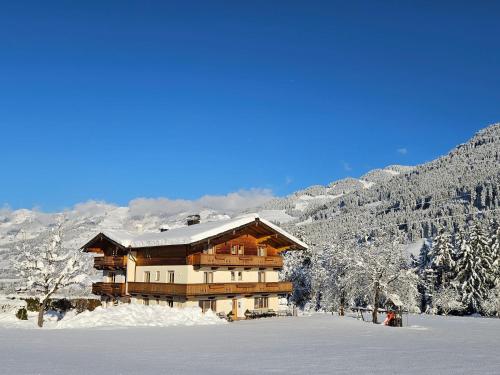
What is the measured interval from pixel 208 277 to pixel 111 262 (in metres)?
12.4

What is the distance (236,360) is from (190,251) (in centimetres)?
2445

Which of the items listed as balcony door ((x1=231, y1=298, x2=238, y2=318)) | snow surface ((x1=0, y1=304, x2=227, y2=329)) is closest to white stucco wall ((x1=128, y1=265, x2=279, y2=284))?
balcony door ((x1=231, y1=298, x2=238, y2=318))

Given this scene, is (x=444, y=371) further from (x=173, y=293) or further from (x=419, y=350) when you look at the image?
(x=173, y=293)

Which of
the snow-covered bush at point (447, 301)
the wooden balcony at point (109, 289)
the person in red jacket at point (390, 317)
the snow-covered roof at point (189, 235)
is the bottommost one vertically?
the snow-covered bush at point (447, 301)

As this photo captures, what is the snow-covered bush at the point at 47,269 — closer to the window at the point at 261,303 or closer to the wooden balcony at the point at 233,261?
the wooden balcony at the point at 233,261

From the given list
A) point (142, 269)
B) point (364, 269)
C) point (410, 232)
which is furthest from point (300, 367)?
point (410, 232)

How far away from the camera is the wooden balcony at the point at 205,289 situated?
37906 mm

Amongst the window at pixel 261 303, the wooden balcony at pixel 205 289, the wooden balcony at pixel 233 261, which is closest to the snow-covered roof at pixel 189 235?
the wooden balcony at pixel 233 261

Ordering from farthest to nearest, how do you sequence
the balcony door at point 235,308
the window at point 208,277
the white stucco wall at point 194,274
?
the balcony door at point 235,308
the window at point 208,277
the white stucco wall at point 194,274

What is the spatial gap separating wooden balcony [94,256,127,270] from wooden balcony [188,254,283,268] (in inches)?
405

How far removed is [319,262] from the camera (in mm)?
62438

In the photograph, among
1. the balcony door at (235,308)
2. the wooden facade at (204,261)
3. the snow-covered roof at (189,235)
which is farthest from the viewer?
the balcony door at (235,308)

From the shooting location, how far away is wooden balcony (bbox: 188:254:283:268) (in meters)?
38.8

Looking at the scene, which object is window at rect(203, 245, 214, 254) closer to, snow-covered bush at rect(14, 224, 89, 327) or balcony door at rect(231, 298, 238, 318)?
balcony door at rect(231, 298, 238, 318)
